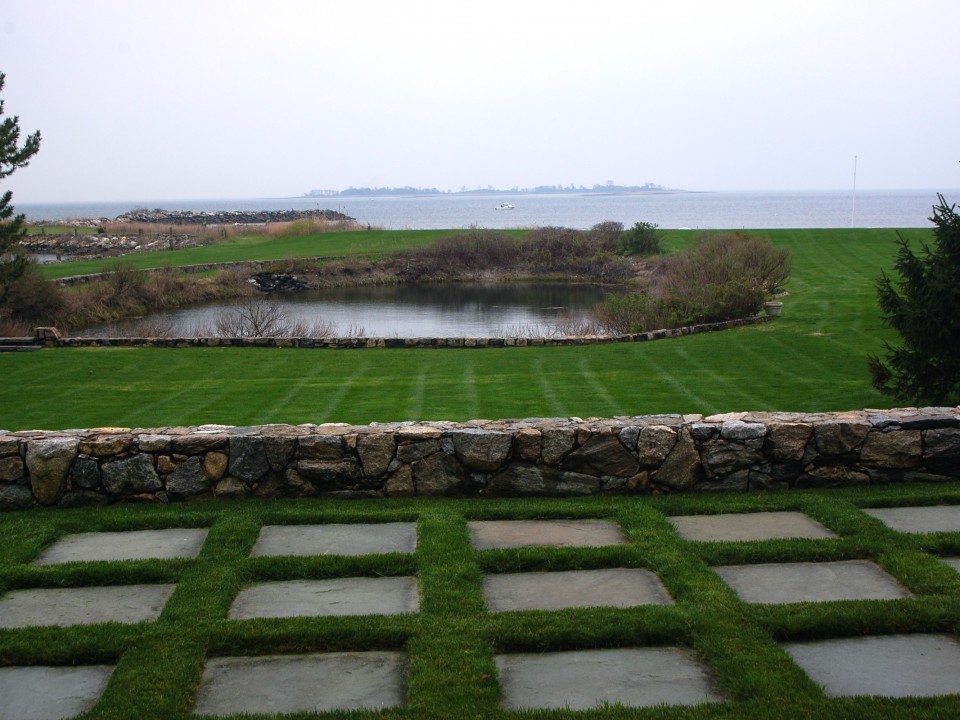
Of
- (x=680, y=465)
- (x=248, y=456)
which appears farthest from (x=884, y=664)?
(x=248, y=456)

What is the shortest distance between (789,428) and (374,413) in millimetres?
6016

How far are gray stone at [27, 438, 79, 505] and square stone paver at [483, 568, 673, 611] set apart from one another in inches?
142

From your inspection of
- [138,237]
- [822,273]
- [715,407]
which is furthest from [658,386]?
[138,237]

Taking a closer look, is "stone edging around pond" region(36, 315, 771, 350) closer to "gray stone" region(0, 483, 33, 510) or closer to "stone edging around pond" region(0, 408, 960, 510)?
"stone edging around pond" region(0, 408, 960, 510)

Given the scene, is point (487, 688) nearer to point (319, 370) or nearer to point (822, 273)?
point (319, 370)

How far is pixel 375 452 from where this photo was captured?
7102mm

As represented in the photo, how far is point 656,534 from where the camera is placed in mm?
6105

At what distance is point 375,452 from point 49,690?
10.6 ft

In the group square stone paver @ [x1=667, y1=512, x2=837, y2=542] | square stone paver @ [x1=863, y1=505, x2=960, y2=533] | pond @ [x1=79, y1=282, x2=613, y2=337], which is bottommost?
pond @ [x1=79, y1=282, x2=613, y2=337]

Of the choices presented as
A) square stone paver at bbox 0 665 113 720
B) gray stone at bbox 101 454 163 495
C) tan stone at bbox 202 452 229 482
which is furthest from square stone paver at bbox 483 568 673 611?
gray stone at bbox 101 454 163 495

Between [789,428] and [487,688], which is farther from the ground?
[789,428]

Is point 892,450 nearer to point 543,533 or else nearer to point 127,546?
point 543,533

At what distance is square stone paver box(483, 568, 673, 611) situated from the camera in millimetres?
5129

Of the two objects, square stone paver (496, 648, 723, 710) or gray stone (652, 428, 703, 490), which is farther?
gray stone (652, 428, 703, 490)
